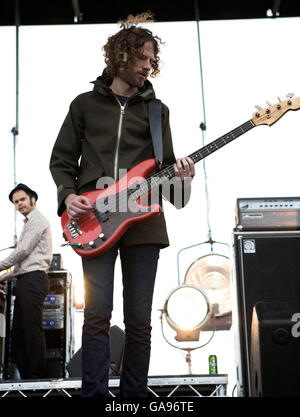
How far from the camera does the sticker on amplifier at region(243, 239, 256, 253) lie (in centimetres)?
342

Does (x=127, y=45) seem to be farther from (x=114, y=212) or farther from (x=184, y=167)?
(x=114, y=212)

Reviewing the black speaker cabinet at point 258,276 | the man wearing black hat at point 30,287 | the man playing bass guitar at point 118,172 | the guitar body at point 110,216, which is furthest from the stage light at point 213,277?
the guitar body at point 110,216

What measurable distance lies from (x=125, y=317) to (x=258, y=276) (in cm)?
130

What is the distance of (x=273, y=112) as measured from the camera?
118 inches

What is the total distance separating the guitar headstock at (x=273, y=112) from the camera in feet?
9.62

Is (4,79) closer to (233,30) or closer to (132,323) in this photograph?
(233,30)

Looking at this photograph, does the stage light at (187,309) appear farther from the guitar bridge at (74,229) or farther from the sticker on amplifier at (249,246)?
the guitar bridge at (74,229)

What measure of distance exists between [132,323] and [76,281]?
11.7 ft

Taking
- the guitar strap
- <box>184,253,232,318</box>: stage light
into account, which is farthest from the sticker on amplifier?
<box>184,253,232,318</box>: stage light

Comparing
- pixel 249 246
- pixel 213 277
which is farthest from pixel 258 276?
pixel 213 277

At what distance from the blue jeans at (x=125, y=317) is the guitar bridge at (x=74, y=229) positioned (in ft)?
0.36

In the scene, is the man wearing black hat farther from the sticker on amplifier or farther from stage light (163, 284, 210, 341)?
the sticker on amplifier

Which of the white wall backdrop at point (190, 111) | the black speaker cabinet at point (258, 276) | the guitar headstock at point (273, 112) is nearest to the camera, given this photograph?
the guitar headstock at point (273, 112)

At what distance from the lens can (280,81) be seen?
6199mm
